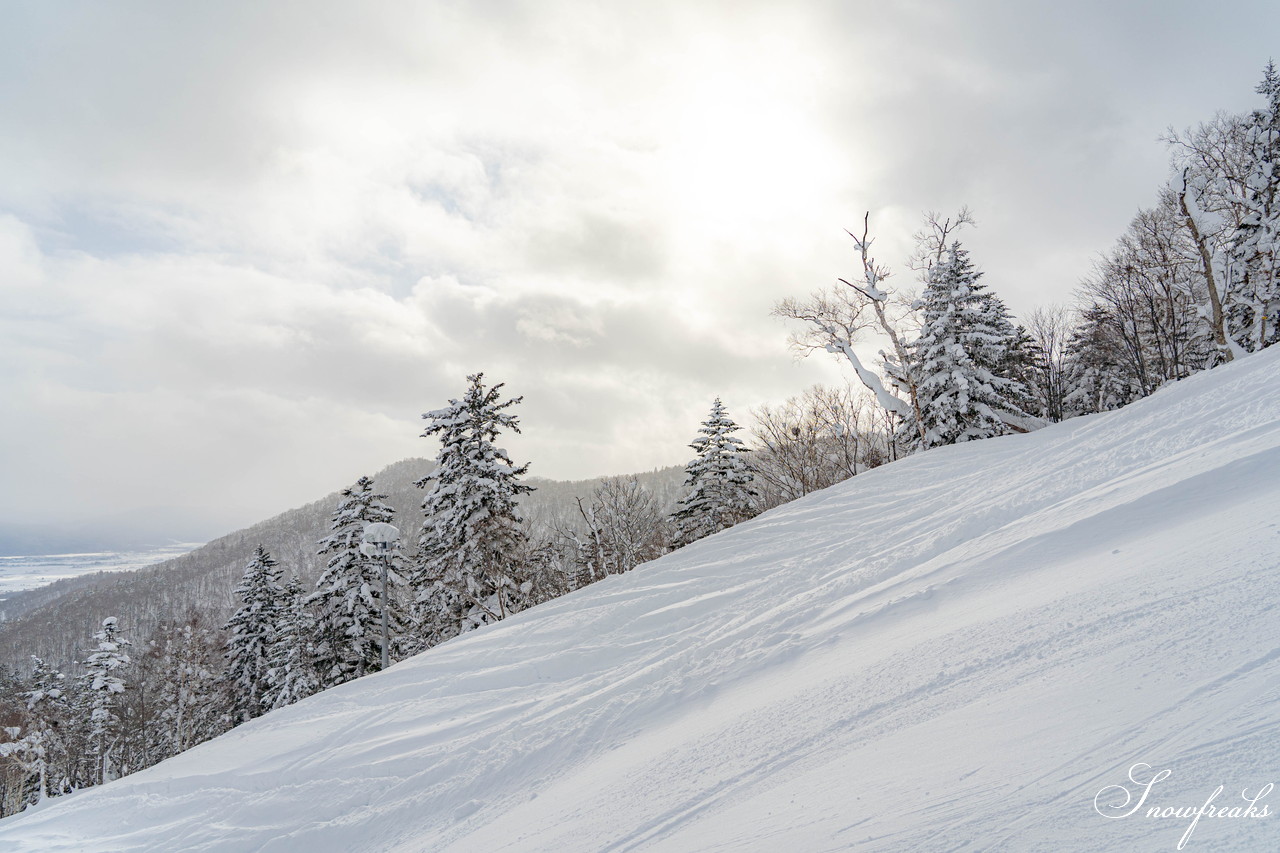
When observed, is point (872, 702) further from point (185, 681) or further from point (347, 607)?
point (185, 681)

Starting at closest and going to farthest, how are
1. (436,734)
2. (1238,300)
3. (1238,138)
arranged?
(436,734)
(1238,300)
(1238,138)

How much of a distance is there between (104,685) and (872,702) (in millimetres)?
43995

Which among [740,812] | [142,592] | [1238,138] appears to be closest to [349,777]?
[740,812]

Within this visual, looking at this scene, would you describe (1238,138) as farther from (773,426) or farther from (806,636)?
(806,636)

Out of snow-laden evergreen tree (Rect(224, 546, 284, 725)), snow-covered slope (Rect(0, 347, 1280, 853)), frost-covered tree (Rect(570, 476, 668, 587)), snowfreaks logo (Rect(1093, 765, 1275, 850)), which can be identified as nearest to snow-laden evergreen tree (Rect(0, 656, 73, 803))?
snow-laden evergreen tree (Rect(224, 546, 284, 725))

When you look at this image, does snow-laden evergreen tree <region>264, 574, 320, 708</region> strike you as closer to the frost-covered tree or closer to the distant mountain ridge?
the frost-covered tree

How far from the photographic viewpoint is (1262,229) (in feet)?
59.3

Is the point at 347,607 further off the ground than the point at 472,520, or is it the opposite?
the point at 472,520

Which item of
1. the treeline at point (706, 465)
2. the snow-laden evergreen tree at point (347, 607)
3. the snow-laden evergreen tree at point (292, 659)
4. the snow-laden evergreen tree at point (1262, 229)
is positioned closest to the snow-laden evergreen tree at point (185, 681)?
the treeline at point (706, 465)

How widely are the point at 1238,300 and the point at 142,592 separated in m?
207

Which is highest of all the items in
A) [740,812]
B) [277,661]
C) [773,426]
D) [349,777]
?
[773,426]

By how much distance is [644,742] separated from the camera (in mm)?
5176

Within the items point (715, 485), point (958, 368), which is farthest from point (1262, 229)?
point (715, 485)

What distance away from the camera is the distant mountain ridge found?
119 m
